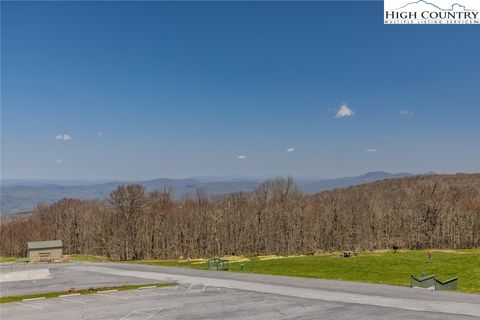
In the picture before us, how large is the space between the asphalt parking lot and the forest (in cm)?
6758

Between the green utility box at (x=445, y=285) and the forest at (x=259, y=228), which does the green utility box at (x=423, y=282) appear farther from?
the forest at (x=259, y=228)

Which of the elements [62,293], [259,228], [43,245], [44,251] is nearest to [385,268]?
Answer: [62,293]

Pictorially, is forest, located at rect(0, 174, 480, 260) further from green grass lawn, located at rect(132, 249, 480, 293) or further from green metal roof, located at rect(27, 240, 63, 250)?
green grass lawn, located at rect(132, 249, 480, 293)

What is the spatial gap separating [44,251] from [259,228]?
5520 centimetres

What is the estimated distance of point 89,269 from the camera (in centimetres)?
6438

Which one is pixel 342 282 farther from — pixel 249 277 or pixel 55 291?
pixel 55 291

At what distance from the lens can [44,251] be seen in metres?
91.1

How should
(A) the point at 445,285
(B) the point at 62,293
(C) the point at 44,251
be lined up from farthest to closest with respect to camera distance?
1. (C) the point at 44,251
2. (B) the point at 62,293
3. (A) the point at 445,285

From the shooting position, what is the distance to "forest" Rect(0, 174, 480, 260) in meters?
115

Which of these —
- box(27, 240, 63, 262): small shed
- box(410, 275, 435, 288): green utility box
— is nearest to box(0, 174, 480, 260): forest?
box(27, 240, 63, 262): small shed

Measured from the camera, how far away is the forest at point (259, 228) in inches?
4520

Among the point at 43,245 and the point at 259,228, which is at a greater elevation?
the point at 259,228

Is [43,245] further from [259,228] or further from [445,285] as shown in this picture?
[445,285]

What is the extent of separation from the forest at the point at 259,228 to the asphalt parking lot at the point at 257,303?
67577 mm
